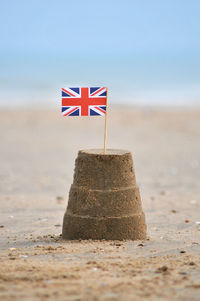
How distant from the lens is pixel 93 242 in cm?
583

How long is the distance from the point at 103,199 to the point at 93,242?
0.48 meters

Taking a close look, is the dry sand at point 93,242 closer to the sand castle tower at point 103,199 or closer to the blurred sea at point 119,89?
the sand castle tower at point 103,199

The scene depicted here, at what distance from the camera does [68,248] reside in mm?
5609

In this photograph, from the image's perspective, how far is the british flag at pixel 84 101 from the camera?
6.11m

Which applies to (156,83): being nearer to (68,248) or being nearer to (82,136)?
(82,136)

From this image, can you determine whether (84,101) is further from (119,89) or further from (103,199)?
(119,89)

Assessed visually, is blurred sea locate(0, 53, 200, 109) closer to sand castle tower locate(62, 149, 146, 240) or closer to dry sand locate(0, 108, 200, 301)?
dry sand locate(0, 108, 200, 301)

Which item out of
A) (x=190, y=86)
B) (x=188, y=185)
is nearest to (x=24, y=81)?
(x=190, y=86)

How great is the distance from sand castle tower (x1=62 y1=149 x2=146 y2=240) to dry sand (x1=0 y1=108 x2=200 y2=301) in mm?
185

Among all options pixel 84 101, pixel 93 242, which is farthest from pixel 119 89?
pixel 93 242

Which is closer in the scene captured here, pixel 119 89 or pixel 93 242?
pixel 93 242

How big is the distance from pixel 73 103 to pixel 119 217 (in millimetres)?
1407

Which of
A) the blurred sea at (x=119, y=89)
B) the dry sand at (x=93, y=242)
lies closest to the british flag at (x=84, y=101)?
the dry sand at (x=93, y=242)

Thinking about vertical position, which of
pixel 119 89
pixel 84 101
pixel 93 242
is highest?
pixel 119 89
